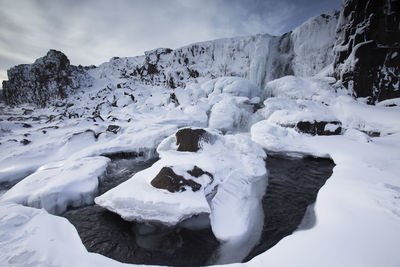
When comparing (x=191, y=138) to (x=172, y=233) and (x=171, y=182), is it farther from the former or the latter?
(x=172, y=233)

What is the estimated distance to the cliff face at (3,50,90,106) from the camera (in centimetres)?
4848

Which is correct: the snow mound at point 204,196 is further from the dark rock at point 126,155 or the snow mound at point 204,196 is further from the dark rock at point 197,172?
the dark rock at point 126,155

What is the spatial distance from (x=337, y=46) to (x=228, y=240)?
2147 cm

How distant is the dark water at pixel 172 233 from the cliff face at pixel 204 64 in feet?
74.2

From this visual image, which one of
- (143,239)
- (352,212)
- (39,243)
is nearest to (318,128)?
(352,212)

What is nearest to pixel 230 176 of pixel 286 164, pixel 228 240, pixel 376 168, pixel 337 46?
pixel 228 240

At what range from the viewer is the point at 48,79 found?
50.3 m

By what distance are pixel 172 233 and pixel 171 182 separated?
45.8 inches

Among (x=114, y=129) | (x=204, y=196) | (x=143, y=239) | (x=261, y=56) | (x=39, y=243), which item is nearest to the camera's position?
(x=39, y=243)

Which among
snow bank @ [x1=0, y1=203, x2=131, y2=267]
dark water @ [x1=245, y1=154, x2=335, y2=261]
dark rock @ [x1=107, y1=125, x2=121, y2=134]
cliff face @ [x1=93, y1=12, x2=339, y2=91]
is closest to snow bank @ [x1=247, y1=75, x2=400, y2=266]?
dark water @ [x1=245, y1=154, x2=335, y2=261]

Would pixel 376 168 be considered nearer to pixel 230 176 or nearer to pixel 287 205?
pixel 287 205

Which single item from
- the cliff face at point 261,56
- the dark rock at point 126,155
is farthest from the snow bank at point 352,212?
the cliff face at point 261,56

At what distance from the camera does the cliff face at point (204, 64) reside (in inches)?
865

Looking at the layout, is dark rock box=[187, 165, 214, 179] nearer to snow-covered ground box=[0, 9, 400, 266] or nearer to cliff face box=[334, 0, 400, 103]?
snow-covered ground box=[0, 9, 400, 266]
